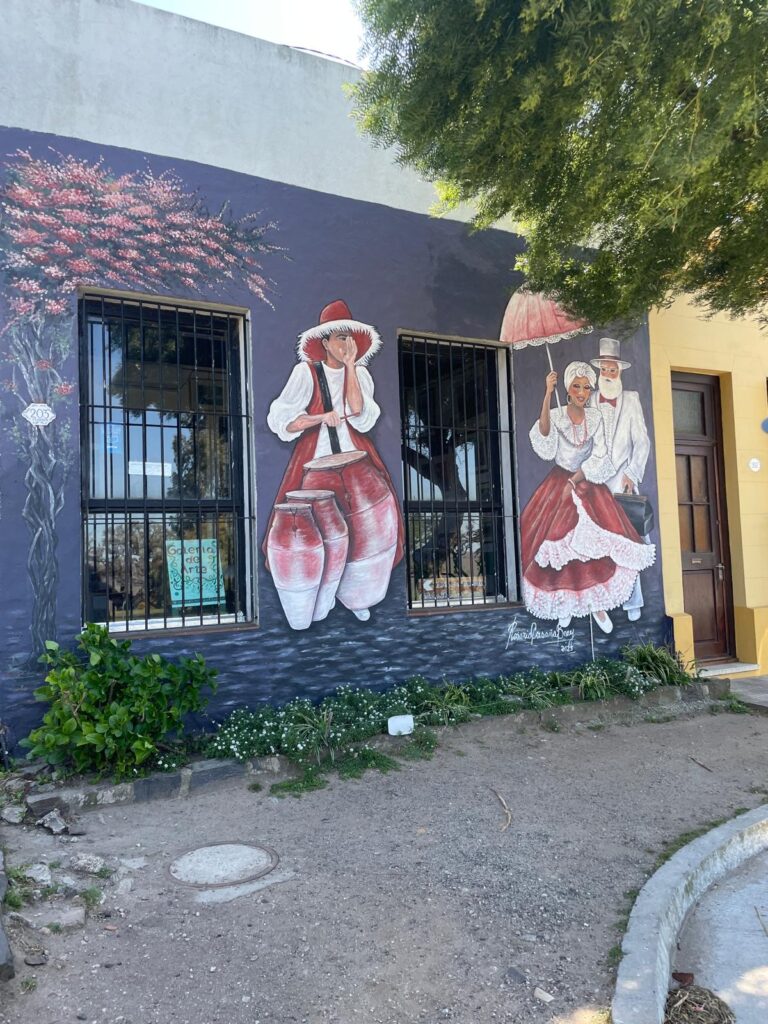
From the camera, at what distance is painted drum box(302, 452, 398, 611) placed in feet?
20.7

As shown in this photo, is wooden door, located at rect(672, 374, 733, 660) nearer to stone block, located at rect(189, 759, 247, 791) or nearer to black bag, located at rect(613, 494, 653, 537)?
black bag, located at rect(613, 494, 653, 537)

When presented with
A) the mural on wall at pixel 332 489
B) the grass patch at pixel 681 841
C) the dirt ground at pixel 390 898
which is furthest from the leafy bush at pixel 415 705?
the grass patch at pixel 681 841

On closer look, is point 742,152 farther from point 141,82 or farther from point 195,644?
point 195,644

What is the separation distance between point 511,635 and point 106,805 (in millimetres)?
3965

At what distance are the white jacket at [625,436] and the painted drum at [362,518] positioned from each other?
280cm

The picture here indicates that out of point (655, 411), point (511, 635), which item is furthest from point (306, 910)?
point (655, 411)

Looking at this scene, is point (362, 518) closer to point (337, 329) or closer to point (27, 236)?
point (337, 329)

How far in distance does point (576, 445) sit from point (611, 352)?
123 cm

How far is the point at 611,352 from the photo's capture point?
809 centimetres

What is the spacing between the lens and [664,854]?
161 inches

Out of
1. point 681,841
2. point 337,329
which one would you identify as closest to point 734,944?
point 681,841

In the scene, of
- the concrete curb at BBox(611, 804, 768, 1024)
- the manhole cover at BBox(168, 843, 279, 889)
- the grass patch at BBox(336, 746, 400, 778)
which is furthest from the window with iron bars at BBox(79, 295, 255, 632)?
the concrete curb at BBox(611, 804, 768, 1024)

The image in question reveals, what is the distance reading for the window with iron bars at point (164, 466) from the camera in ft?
18.3

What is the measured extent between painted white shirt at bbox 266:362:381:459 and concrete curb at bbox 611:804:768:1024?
398 cm
